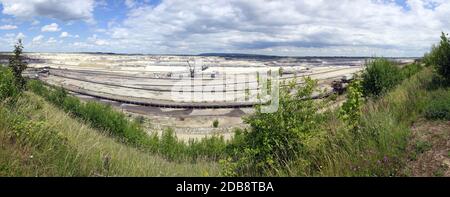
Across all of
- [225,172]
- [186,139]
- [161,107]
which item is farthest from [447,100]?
[161,107]

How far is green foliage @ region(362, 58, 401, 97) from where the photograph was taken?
1243 inches

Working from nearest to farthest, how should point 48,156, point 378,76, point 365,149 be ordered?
1. point 48,156
2. point 365,149
3. point 378,76

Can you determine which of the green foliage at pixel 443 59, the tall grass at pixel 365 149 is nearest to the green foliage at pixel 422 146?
the tall grass at pixel 365 149

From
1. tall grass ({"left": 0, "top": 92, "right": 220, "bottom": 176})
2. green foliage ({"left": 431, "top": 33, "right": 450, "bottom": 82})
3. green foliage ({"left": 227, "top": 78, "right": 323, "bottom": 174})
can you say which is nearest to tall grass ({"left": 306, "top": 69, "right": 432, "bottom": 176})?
green foliage ({"left": 227, "top": 78, "right": 323, "bottom": 174})

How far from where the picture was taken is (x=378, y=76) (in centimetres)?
3294

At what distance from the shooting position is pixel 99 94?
355 feet

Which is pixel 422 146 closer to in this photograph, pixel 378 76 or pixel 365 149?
pixel 365 149

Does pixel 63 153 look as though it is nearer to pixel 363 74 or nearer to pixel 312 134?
pixel 312 134

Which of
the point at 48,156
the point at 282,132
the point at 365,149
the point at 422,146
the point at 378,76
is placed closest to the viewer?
the point at 48,156

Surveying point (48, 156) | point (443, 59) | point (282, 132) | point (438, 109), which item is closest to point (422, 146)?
point (438, 109)

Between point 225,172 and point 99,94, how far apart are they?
347ft

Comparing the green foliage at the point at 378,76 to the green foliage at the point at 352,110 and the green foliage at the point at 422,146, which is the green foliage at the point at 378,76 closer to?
the green foliage at the point at 352,110
